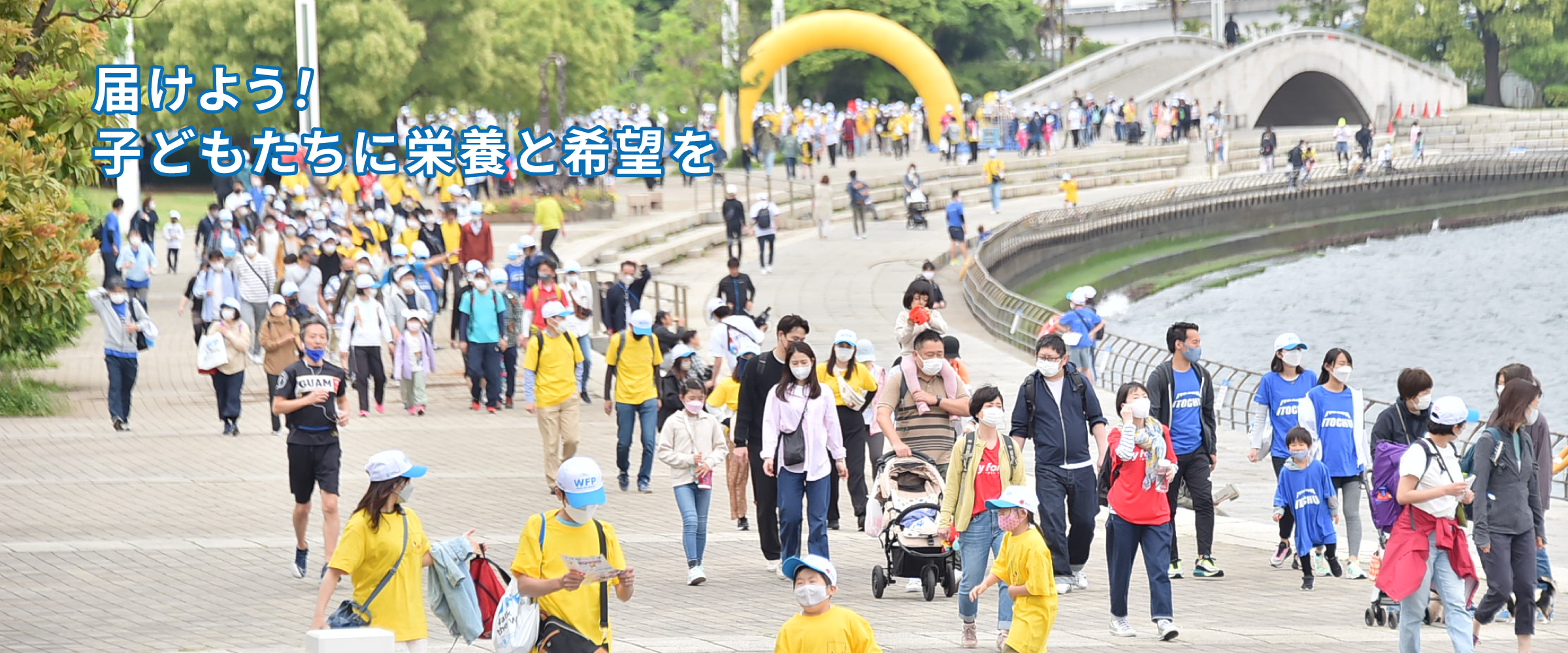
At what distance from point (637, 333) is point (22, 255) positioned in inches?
218

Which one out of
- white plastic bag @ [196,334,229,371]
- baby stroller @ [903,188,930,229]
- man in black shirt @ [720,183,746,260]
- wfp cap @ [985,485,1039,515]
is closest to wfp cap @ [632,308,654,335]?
white plastic bag @ [196,334,229,371]

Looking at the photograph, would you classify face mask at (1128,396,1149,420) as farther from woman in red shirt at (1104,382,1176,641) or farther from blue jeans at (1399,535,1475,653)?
blue jeans at (1399,535,1475,653)

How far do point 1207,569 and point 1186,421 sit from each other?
0.97 meters

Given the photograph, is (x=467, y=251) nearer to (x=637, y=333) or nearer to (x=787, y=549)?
(x=637, y=333)

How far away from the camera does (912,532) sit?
10648mm

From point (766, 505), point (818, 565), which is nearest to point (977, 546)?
point (766, 505)

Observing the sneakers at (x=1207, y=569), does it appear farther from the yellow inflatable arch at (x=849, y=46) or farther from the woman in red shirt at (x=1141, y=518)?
the yellow inflatable arch at (x=849, y=46)

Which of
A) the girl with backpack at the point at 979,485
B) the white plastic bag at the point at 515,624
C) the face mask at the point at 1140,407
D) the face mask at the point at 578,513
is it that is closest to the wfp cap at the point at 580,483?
the face mask at the point at 578,513

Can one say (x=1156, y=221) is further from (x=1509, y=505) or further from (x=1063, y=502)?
(x=1509, y=505)

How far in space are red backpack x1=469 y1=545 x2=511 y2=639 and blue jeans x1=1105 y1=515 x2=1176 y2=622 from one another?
349 cm

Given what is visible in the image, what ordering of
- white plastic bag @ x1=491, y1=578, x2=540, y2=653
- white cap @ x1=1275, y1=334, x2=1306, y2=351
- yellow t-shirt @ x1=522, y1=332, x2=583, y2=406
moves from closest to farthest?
white plastic bag @ x1=491, y1=578, x2=540, y2=653
white cap @ x1=1275, y1=334, x2=1306, y2=351
yellow t-shirt @ x1=522, y1=332, x2=583, y2=406

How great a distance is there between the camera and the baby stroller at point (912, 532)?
10.7 metres

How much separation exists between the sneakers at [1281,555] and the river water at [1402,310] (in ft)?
54.1

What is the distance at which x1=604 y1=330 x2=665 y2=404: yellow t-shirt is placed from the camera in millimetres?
14219
